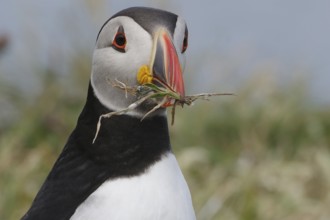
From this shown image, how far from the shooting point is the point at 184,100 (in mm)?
3926

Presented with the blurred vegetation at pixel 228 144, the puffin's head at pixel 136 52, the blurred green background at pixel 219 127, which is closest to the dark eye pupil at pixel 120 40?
the puffin's head at pixel 136 52

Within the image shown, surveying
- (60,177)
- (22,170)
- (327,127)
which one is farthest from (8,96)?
(60,177)

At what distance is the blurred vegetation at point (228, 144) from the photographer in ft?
21.5

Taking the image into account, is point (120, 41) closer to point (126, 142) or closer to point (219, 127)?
point (126, 142)

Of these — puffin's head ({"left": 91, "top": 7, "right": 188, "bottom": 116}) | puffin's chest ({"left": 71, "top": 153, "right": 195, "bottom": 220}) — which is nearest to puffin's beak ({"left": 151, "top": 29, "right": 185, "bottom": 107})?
puffin's head ({"left": 91, "top": 7, "right": 188, "bottom": 116})

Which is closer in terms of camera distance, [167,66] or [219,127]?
[167,66]

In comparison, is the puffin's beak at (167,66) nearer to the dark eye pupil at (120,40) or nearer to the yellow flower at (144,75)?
the yellow flower at (144,75)

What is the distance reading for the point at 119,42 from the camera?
4.07 meters

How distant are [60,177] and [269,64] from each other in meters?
4.21

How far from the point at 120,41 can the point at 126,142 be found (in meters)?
0.34

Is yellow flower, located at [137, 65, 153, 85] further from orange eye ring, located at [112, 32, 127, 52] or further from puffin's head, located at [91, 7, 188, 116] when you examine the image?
orange eye ring, located at [112, 32, 127, 52]

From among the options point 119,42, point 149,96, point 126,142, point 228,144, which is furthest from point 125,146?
point 228,144

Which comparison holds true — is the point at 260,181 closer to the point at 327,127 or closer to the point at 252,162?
the point at 252,162

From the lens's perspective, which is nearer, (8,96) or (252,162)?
(252,162)
